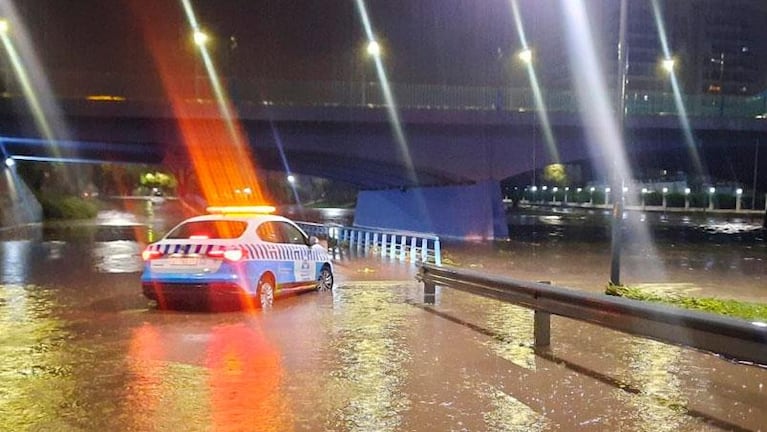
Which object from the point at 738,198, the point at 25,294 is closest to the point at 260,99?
the point at 25,294

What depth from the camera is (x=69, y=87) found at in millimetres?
35219

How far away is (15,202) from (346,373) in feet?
147

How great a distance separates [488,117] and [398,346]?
2932cm

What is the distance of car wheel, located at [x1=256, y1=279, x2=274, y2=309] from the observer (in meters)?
13.0

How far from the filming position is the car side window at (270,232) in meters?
13.4

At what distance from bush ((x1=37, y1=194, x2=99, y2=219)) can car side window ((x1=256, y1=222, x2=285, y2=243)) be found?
156 feet

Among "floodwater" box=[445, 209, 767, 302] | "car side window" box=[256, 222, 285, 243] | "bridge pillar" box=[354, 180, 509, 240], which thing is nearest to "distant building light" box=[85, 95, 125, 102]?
"floodwater" box=[445, 209, 767, 302]

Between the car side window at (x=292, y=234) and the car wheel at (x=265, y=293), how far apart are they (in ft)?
3.80

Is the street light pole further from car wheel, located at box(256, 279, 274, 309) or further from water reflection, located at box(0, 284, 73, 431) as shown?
water reflection, located at box(0, 284, 73, 431)

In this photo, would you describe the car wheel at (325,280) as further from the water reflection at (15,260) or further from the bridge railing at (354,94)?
the bridge railing at (354,94)

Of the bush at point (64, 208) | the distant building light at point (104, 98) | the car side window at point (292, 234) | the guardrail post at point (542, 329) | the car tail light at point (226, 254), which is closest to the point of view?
the guardrail post at point (542, 329)

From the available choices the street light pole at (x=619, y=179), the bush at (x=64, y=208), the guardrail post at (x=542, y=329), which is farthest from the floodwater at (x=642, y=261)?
the bush at (x=64, y=208)

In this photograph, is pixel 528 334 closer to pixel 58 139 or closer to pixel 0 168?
pixel 58 139

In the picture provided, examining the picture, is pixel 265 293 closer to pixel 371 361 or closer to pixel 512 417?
pixel 371 361
